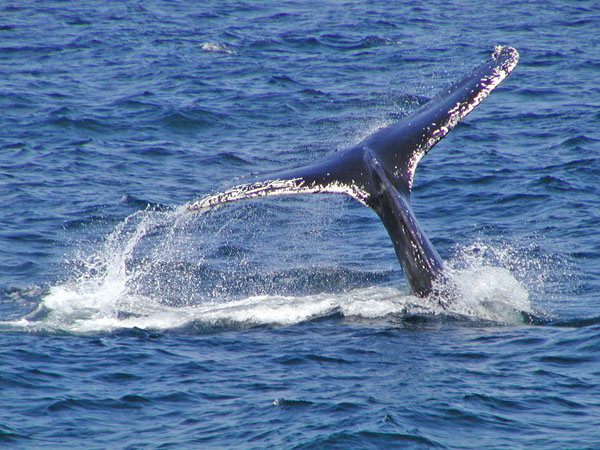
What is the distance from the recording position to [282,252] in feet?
49.7

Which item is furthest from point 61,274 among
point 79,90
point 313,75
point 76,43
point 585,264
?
point 76,43

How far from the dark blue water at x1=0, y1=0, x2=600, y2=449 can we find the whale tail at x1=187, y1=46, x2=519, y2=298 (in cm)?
59

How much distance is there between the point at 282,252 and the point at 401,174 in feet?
12.6

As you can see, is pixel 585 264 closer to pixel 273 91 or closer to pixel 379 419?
pixel 379 419

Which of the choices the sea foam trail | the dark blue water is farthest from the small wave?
the sea foam trail

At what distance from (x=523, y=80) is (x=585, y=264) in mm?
12162

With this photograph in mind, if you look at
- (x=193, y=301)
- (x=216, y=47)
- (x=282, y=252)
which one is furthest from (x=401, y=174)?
(x=216, y=47)

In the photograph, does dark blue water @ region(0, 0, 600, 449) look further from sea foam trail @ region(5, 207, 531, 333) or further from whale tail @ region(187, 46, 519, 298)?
whale tail @ region(187, 46, 519, 298)

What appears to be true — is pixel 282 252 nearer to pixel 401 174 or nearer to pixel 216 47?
pixel 401 174

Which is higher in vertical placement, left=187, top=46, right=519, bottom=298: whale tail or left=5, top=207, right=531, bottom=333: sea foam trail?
left=187, top=46, right=519, bottom=298: whale tail

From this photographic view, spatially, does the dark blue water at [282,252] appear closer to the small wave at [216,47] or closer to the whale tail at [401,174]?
the small wave at [216,47]

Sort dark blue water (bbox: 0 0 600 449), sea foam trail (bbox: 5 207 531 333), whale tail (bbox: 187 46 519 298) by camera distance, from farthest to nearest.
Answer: sea foam trail (bbox: 5 207 531 333) → whale tail (bbox: 187 46 519 298) → dark blue water (bbox: 0 0 600 449)

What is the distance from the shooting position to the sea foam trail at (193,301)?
471 inches

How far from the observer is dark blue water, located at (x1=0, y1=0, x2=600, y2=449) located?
30.4ft
